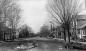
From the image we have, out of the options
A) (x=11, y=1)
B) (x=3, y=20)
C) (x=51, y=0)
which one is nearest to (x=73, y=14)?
A: (x=51, y=0)

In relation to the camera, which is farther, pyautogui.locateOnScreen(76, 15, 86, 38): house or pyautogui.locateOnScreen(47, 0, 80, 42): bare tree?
pyautogui.locateOnScreen(76, 15, 86, 38): house

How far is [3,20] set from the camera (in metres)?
45.5

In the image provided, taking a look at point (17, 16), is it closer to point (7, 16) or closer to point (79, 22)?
point (7, 16)

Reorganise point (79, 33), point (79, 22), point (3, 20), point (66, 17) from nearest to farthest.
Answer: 1. point (66, 17)
2. point (3, 20)
3. point (79, 33)
4. point (79, 22)

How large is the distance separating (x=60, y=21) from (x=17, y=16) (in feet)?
90.2

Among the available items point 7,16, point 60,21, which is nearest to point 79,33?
point 60,21

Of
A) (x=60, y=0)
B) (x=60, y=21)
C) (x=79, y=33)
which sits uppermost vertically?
(x=60, y=0)

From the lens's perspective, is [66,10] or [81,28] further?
[81,28]

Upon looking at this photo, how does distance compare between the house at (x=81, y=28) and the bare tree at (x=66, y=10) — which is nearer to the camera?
the bare tree at (x=66, y=10)

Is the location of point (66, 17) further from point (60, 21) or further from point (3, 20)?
point (3, 20)

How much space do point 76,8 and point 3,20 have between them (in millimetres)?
24139

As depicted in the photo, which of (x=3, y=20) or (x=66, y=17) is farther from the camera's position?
(x=3, y=20)

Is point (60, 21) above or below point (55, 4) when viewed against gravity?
below

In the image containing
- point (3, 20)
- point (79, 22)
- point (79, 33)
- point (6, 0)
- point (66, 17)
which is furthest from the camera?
point (79, 22)
